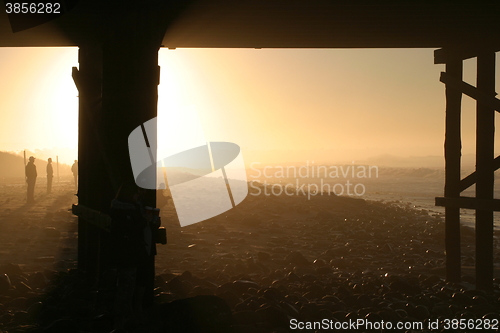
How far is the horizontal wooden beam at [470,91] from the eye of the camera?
291 inches

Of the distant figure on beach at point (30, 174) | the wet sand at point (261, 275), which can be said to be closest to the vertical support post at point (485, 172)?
the wet sand at point (261, 275)

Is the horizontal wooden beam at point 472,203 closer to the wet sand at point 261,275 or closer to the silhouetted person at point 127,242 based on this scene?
the wet sand at point 261,275

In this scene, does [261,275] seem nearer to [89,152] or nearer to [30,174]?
[89,152]

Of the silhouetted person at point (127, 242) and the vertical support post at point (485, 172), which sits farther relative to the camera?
the vertical support post at point (485, 172)

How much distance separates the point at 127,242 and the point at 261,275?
378 cm

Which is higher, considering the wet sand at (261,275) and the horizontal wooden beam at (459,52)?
the horizontal wooden beam at (459,52)

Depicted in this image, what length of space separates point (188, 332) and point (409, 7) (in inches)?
196

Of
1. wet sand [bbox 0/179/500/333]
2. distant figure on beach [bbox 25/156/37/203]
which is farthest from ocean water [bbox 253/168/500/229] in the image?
distant figure on beach [bbox 25/156/37/203]

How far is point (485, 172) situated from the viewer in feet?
25.2

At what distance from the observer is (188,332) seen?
4.80 meters

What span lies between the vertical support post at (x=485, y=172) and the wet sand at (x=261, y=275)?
432mm

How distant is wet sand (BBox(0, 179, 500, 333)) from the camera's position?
5.60m

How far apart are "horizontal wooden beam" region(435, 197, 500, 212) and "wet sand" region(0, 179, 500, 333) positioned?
56.7 inches

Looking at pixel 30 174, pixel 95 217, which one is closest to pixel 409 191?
pixel 30 174
